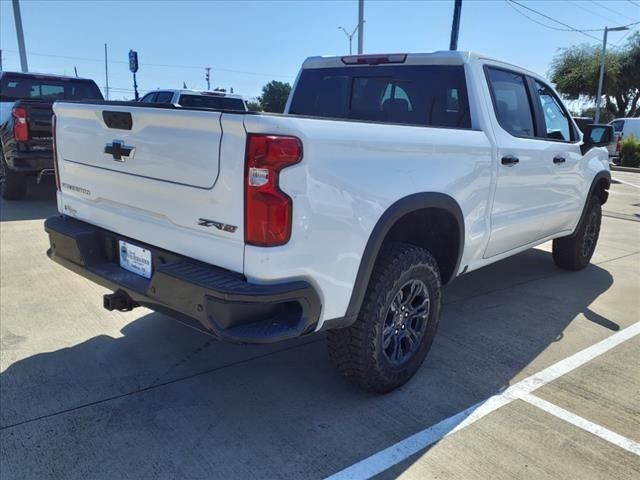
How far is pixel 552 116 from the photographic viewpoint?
4676 millimetres

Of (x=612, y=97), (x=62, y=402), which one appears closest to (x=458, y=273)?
(x=62, y=402)

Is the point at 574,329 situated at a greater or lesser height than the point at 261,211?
lesser

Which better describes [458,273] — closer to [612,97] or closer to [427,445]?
[427,445]

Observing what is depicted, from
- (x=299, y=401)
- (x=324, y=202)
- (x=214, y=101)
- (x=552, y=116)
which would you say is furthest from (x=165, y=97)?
(x=324, y=202)

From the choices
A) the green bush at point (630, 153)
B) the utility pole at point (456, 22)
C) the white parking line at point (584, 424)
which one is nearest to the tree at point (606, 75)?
the green bush at point (630, 153)

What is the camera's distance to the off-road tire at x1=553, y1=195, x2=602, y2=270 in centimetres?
560

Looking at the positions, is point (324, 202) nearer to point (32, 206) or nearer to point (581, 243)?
point (581, 243)

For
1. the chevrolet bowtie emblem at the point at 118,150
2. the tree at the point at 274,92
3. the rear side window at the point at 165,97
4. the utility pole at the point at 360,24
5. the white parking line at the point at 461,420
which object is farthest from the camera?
the tree at the point at 274,92

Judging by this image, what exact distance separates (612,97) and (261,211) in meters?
43.5

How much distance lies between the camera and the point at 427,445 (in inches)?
105

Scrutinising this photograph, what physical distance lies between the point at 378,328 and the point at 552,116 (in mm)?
2917

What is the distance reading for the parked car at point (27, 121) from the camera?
737cm

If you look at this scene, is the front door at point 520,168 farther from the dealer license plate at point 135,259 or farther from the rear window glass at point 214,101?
the rear window glass at point 214,101

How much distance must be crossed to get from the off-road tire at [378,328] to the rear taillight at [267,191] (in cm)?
75
